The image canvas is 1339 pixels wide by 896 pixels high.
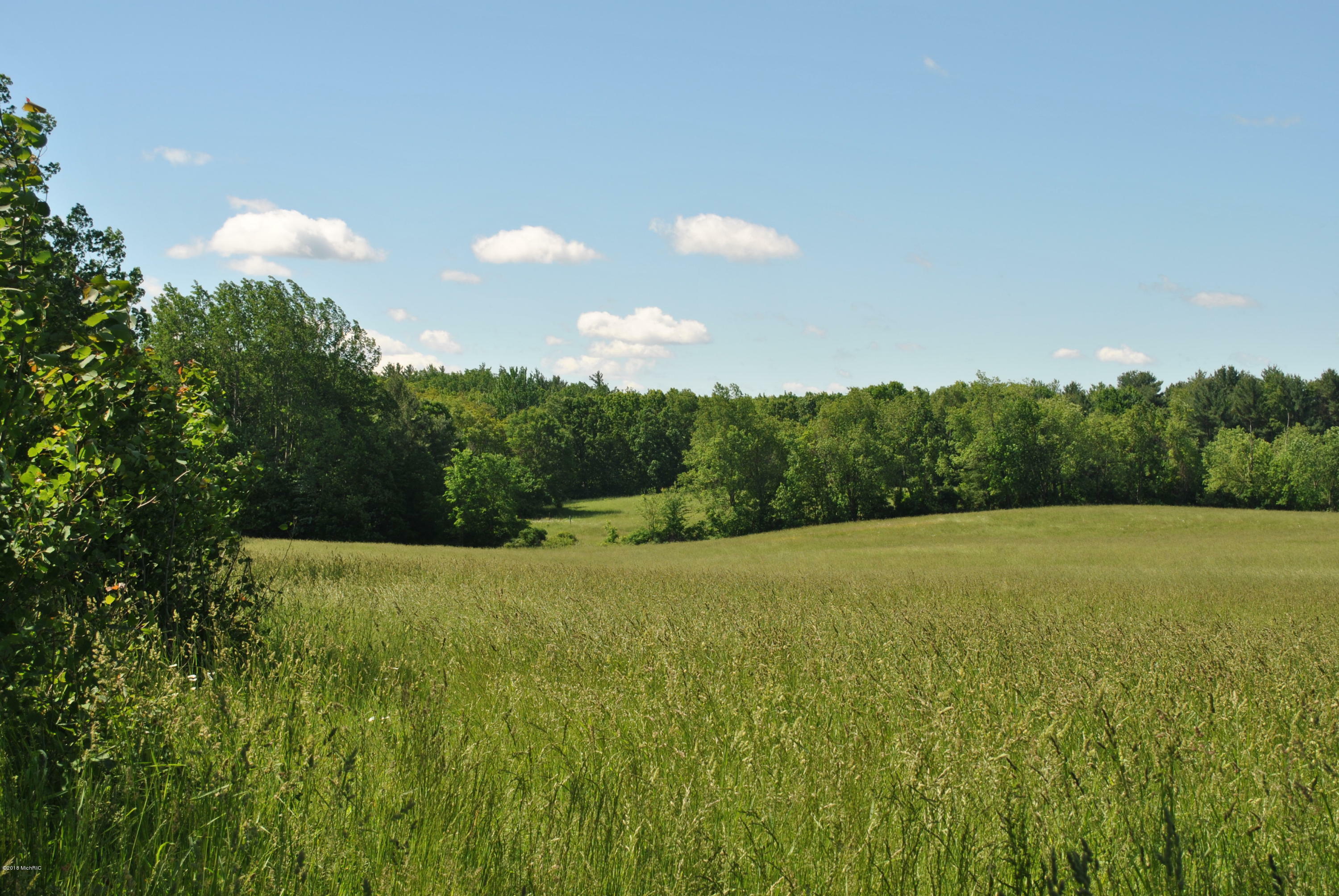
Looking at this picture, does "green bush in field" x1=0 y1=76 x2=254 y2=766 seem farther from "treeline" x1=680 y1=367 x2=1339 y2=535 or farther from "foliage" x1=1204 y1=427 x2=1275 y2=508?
"foliage" x1=1204 y1=427 x2=1275 y2=508

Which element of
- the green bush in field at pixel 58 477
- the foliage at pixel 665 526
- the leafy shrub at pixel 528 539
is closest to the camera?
the green bush in field at pixel 58 477

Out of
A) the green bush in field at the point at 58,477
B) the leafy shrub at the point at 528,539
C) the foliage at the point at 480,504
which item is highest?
the green bush in field at the point at 58,477

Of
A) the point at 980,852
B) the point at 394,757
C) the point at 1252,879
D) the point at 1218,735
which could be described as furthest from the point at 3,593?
the point at 1218,735

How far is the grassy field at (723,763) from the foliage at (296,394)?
41.2 metres

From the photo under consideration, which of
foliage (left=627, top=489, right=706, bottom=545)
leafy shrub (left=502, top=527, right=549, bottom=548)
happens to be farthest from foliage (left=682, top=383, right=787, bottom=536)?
leafy shrub (left=502, top=527, right=549, bottom=548)

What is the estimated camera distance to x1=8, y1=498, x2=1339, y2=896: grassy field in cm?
230

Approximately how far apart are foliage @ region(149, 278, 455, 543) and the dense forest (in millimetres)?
125

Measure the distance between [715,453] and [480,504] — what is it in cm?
2133

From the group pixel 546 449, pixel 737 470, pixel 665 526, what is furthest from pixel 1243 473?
pixel 546 449

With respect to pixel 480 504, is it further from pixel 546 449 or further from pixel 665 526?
pixel 546 449

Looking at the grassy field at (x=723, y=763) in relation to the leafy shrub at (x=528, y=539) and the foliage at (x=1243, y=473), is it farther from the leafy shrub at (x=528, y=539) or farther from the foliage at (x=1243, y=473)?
the foliage at (x=1243, y=473)

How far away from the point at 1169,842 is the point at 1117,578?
15.4 metres

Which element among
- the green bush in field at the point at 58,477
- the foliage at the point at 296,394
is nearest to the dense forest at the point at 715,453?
the foliage at the point at 296,394

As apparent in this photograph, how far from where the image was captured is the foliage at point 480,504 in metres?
55.2
